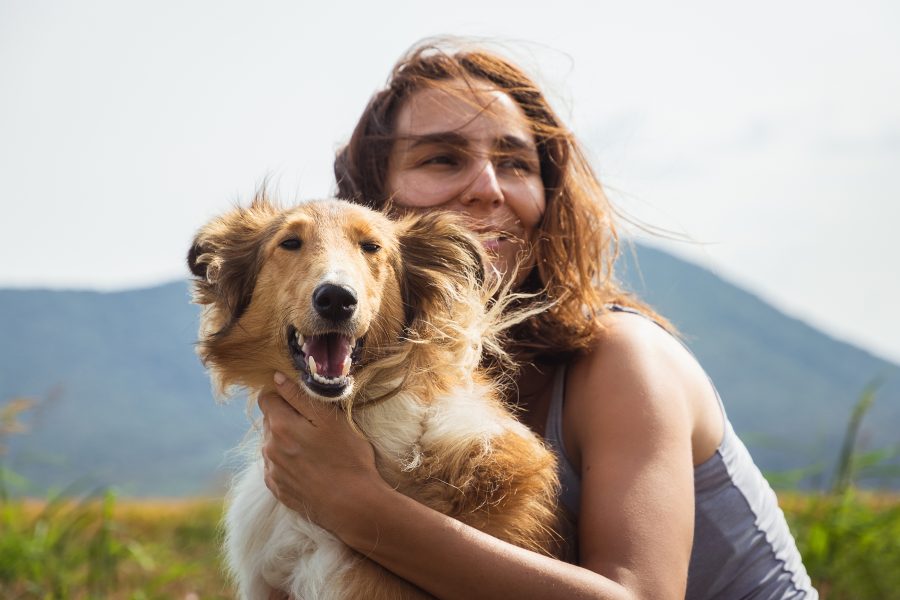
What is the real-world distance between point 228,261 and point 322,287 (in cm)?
Result: 66

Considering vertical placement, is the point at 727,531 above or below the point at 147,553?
above

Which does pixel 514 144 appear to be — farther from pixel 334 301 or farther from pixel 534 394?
pixel 334 301

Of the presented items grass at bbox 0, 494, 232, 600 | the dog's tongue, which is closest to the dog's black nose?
the dog's tongue

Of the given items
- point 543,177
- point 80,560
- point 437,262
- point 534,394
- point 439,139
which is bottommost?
point 80,560

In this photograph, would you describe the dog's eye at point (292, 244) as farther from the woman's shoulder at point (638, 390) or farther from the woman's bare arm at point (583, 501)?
the woman's shoulder at point (638, 390)

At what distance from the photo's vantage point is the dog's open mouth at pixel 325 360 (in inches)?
108

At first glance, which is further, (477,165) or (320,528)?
(477,165)

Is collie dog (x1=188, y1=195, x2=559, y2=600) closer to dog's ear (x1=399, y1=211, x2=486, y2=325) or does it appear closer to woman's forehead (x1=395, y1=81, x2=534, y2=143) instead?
dog's ear (x1=399, y1=211, x2=486, y2=325)

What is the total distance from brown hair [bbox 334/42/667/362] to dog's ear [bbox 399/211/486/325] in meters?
0.43

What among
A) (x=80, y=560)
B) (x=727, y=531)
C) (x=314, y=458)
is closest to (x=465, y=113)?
(x=314, y=458)

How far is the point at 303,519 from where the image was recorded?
2.89 meters

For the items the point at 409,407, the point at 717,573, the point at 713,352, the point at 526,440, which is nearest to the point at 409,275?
the point at 409,407

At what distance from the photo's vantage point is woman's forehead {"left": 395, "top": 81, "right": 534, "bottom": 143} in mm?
3549

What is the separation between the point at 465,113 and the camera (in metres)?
3.56
